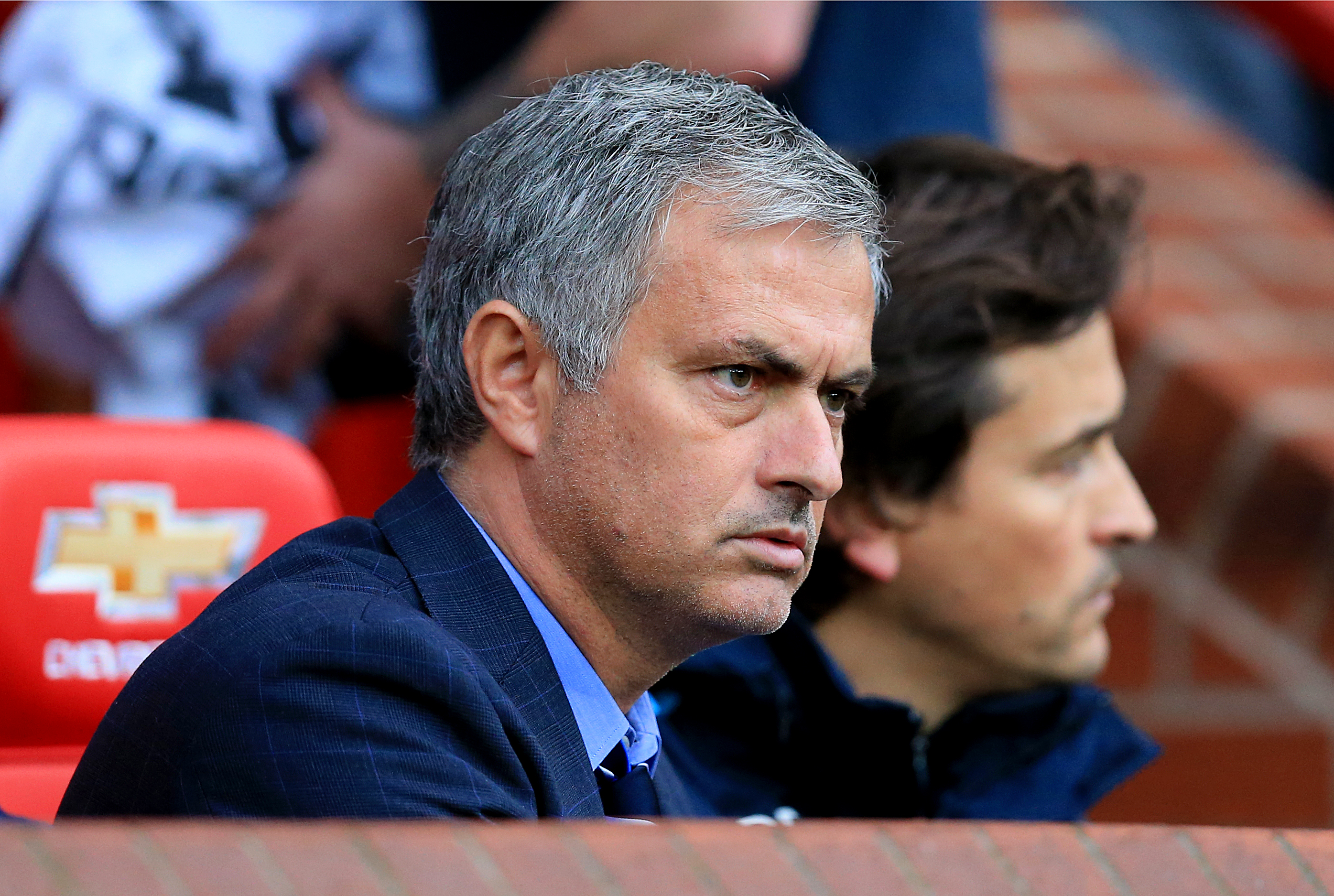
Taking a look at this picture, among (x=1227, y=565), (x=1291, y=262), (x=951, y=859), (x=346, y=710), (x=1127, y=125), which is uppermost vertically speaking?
(x=951, y=859)

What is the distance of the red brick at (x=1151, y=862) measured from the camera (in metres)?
0.83

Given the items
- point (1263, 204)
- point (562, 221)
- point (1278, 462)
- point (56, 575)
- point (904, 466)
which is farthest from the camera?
point (1263, 204)

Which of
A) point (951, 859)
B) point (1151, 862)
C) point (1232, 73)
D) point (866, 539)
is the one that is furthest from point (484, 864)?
point (1232, 73)

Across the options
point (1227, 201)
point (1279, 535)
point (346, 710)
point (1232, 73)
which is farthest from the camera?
point (1232, 73)

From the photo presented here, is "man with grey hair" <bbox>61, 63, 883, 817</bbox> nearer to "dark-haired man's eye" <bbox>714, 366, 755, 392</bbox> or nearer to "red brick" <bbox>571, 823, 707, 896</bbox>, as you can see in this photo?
"dark-haired man's eye" <bbox>714, 366, 755, 392</bbox>

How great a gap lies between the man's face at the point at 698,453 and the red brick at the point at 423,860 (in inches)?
21.8

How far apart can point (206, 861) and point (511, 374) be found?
0.67 metres

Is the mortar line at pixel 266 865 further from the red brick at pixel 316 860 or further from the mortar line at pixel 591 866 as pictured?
the mortar line at pixel 591 866

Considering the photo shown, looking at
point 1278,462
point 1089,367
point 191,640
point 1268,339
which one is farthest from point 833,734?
point 1268,339

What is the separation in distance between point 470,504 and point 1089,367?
35.9 inches

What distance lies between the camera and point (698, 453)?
1.24m

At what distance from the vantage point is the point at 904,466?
188cm

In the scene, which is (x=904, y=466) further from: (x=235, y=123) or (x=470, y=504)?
(x=235, y=123)

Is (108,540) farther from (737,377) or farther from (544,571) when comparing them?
(737,377)
